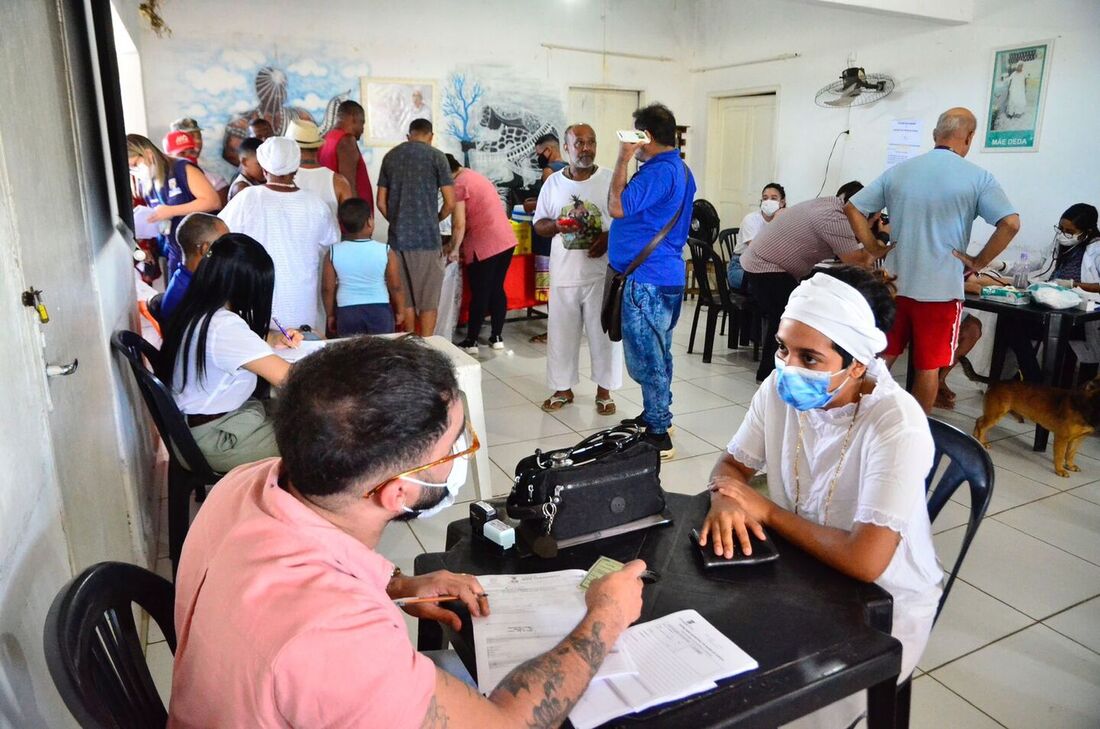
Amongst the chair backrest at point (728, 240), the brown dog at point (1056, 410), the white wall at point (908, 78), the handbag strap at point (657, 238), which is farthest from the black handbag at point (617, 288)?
the chair backrest at point (728, 240)

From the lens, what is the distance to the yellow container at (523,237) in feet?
19.2

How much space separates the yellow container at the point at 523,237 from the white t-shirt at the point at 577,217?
1934 mm

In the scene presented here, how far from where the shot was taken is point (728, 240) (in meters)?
7.11

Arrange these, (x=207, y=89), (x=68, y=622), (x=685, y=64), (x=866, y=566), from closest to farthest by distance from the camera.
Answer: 1. (x=68, y=622)
2. (x=866, y=566)
3. (x=207, y=89)
4. (x=685, y=64)

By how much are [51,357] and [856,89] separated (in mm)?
6223

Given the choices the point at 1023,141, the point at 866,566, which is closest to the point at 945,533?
the point at 866,566

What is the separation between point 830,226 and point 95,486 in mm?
3674

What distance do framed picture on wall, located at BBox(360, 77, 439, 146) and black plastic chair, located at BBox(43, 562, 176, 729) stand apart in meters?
5.93

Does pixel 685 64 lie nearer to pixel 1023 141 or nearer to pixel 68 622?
pixel 1023 141

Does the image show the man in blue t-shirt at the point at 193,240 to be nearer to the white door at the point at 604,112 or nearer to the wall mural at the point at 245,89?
the wall mural at the point at 245,89

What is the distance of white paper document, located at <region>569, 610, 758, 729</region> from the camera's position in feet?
3.19

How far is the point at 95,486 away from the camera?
5.35ft

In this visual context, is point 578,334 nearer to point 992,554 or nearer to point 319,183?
point 319,183

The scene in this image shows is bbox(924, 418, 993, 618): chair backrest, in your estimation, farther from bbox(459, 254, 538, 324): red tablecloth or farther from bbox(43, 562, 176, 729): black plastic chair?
bbox(459, 254, 538, 324): red tablecloth
